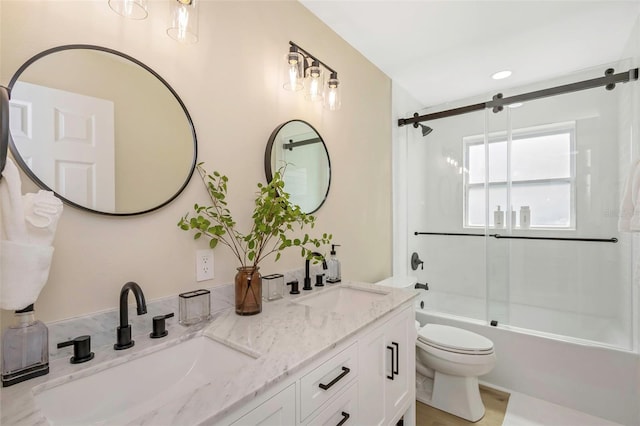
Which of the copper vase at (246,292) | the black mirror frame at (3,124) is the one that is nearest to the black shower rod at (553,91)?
the copper vase at (246,292)

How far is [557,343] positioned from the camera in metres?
2.07

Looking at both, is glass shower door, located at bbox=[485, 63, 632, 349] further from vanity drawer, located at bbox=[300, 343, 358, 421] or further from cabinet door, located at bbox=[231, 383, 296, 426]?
cabinet door, located at bbox=[231, 383, 296, 426]

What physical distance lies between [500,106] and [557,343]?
184 centimetres

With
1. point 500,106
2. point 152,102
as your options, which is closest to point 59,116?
point 152,102

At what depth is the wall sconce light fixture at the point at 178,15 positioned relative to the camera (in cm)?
96

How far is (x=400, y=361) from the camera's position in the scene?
1.42 metres

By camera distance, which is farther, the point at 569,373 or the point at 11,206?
the point at 569,373

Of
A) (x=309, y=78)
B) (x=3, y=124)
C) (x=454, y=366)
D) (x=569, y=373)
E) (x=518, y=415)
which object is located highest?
(x=309, y=78)

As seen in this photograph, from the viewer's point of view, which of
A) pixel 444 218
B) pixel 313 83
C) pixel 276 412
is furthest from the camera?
pixel 444 218

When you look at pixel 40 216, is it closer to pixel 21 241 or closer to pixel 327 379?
pixel 21 241

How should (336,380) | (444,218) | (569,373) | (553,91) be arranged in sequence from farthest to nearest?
(444,218) → (553,91) → (569,373) → (336,380)

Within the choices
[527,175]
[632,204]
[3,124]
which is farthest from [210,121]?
[527,175]

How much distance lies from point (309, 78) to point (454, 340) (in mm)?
1866

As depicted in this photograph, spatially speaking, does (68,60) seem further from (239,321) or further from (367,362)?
(367,362)
